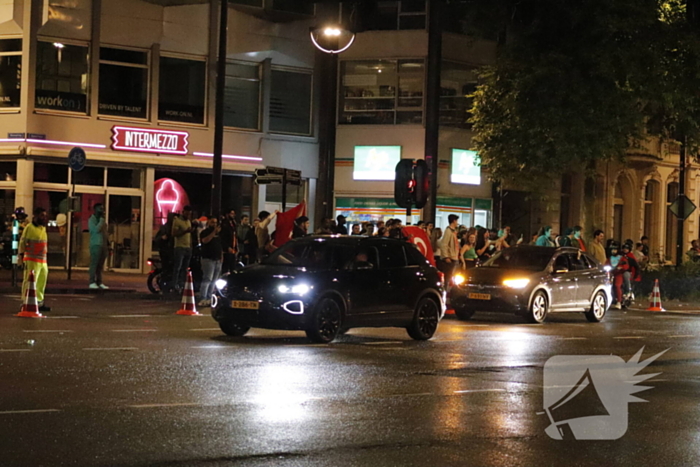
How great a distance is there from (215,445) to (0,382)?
3.54 m

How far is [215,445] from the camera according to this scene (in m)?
8.05

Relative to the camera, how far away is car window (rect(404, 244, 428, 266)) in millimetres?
17672

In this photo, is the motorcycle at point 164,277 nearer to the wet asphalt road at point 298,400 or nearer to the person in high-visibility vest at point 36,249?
the person in high-visibility vest at point 36,249

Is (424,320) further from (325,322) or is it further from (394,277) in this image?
(325,322)

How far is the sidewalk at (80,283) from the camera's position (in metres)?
24.9

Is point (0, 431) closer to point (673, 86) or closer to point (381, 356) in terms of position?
point (381, 356)

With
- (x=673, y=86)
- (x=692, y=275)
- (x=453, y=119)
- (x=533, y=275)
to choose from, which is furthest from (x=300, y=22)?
(x=533, y=275)

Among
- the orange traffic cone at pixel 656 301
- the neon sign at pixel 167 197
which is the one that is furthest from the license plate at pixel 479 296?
the neon sign at pixel 167 197

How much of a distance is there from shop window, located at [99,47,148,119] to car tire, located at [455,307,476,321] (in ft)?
45.8

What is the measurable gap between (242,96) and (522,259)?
14600mm

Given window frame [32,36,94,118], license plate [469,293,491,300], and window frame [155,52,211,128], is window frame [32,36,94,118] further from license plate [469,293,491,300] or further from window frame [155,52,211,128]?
license plate [469,293,491,300]

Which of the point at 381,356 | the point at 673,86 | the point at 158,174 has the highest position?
the point at 673,86

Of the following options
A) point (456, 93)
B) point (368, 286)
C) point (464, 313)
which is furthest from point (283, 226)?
point (456, 93)

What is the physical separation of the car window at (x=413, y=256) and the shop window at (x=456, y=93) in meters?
19.0
